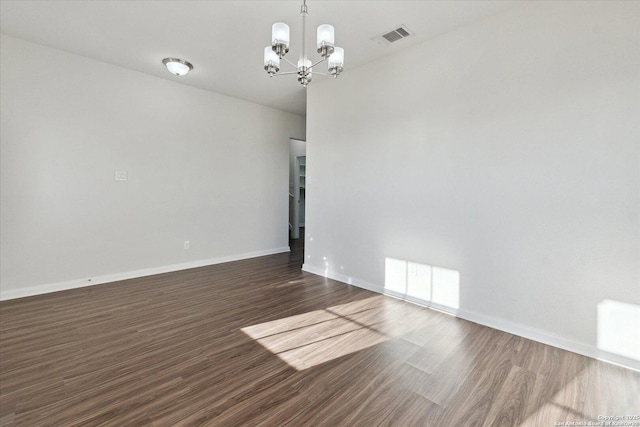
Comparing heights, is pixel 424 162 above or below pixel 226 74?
below

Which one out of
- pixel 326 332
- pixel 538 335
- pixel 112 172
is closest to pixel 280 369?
pixel 326 332

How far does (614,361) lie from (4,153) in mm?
5895

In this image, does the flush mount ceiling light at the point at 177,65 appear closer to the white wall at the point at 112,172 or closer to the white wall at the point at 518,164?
the white wall at the point at 112,172

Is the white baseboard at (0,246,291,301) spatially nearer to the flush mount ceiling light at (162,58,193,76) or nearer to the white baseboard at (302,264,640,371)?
the flush mount ceiling light at (162,58,193,76)

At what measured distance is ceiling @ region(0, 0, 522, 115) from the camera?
244 centimetres

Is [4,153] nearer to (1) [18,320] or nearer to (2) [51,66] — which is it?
(2) [51,66]

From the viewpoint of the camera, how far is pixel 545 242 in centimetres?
227

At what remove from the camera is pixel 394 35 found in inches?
112

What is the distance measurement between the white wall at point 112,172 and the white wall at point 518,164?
99.4 inches

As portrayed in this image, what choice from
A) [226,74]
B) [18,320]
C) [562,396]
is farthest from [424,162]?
[18,320]

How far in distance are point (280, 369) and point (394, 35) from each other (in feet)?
10.6

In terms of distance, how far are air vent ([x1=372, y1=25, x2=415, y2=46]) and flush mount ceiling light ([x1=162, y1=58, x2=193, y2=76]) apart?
2370 mm

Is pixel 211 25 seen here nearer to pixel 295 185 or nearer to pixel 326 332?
pixel 326 332

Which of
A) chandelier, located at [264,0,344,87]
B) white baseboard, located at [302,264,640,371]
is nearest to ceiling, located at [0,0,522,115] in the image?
chandelier, located at [264,0,344,87]
